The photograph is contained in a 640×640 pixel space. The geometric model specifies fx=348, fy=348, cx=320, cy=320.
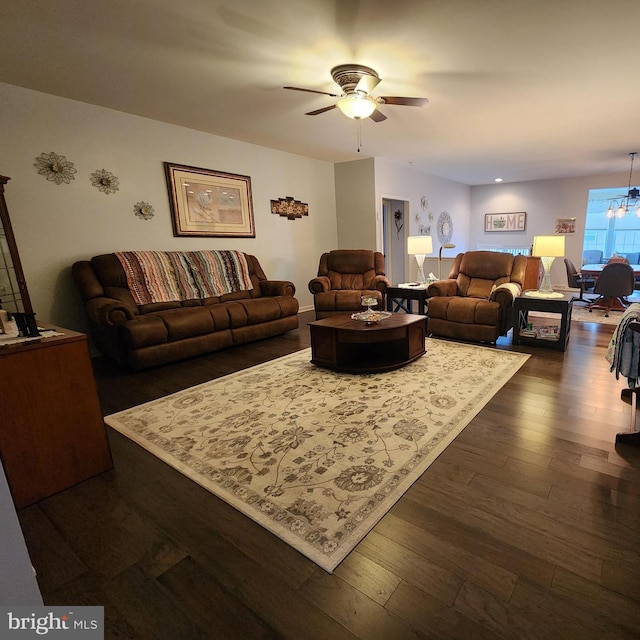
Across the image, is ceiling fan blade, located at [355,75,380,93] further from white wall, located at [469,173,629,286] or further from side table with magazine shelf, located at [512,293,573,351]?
white wall, located at [469,173,629,286]

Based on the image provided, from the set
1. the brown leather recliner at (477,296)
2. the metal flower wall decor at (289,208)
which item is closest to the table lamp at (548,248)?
the brown leather recliner at (477,296)

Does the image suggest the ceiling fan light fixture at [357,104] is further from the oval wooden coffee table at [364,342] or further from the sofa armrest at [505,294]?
the sofa armrest at [505,294]

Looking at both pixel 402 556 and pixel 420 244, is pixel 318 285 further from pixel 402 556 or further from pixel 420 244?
pixel 402 556

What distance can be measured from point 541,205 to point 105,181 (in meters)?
9.12

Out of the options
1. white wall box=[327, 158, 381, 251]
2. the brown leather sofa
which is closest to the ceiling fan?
the brown leather sofa

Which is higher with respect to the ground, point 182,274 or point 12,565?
point 182,274

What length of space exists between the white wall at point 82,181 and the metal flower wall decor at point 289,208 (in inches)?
22.2

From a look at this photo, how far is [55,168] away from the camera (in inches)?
131

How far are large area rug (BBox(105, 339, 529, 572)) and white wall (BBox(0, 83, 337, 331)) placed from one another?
1957 mm

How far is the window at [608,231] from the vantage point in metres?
8.95

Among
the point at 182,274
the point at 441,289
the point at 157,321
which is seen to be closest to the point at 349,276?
the point at 441,289

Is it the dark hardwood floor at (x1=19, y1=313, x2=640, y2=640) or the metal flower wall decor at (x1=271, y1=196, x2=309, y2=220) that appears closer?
the dark hardwood floor at (x1=19, y1=313, x2=640, y2=640)

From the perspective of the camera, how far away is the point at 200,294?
4199 mm

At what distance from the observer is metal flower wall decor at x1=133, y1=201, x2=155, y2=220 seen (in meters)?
3.95
